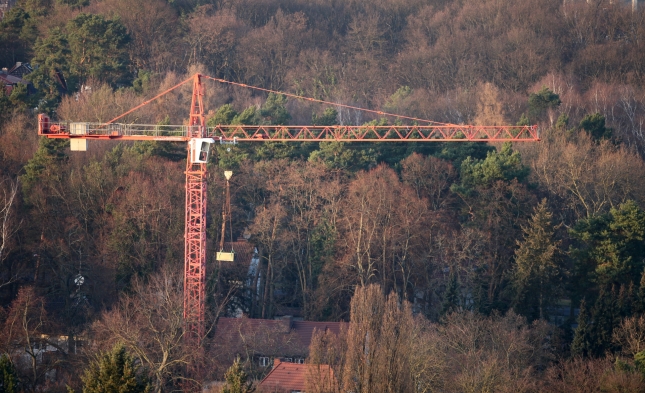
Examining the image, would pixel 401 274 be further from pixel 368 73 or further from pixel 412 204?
pixel 368 73

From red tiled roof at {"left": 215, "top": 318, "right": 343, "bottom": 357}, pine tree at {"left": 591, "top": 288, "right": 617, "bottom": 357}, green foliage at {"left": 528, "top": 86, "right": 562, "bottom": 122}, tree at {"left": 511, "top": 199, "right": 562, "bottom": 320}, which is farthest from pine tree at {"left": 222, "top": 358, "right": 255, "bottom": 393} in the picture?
green foliage at {"left": 528, "top": 86, "right": 562, "bottom": 122}

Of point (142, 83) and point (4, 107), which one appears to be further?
point (142, 83)

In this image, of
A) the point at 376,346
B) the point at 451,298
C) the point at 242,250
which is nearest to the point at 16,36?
the point at 242,250

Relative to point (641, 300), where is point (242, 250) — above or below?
above

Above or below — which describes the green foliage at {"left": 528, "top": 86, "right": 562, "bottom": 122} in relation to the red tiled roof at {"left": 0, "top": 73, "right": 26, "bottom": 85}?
below

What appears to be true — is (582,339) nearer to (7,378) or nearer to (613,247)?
(613,247)

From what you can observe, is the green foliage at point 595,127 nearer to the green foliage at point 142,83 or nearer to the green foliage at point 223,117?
the green foliage at point 223,117

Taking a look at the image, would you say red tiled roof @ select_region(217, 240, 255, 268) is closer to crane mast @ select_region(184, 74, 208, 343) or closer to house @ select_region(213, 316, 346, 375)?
crane mast @ select_region(184, 74, 208, 343)
